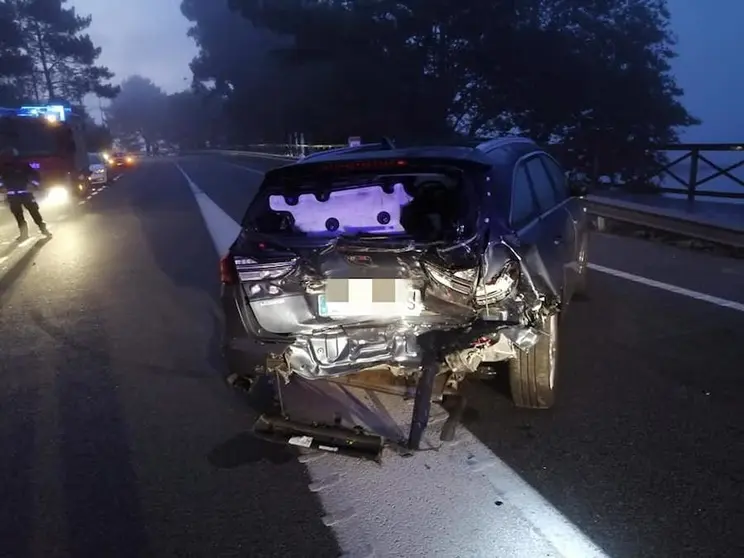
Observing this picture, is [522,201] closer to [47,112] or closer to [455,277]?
[455,277]

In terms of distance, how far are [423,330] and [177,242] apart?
357 inches

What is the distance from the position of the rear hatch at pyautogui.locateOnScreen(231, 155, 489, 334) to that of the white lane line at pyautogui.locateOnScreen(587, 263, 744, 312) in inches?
148

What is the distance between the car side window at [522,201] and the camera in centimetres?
430

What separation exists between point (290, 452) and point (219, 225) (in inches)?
416

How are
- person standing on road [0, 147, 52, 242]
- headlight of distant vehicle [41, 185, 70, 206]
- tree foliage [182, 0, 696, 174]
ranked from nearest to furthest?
person standing on road [0, 147, 52, 242] → headlight of distant vehicle [41, 185, 70, 206] → tree foliage [182, 0, 696, 174]

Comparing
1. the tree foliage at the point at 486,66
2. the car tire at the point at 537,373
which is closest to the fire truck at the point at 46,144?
the tree foliage at the point at 486,66

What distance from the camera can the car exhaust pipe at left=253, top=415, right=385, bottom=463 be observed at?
157 inches

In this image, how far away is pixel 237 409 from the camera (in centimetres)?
479

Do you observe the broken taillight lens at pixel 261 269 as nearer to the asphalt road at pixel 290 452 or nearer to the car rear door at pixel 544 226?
the asphalt road at pixel 290 452

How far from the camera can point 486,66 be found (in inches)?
1196

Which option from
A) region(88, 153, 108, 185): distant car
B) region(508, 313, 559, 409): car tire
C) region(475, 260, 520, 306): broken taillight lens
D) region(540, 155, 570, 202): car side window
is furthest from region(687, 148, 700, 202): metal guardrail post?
region(88, 153, 108, 185): distant car

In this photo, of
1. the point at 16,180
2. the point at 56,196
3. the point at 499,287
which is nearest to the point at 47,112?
the point at 56,196

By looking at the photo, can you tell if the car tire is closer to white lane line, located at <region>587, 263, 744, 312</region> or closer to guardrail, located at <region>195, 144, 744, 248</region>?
white lane line, located at <region>587, 263, 744, 312</region>

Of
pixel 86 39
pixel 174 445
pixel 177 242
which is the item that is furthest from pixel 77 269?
pixel 86 39
